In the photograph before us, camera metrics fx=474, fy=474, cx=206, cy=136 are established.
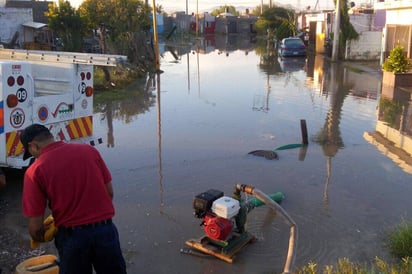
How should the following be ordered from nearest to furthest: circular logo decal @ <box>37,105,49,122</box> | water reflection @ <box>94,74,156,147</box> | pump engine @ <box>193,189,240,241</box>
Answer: pump engine @ <box>193,189,240,241</box>, circular logo decal @ <box>37,105,49,122</box>, water reflection @ <box>94,74,156,147</box>

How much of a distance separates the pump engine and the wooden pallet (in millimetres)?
78

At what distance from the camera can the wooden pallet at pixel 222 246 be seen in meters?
5.08

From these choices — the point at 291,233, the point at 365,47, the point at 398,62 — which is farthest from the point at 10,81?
the point at 365,47

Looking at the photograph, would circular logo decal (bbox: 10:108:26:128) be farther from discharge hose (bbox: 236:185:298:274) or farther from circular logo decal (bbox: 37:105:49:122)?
discharge hose (bbox: 236:185:298:274)

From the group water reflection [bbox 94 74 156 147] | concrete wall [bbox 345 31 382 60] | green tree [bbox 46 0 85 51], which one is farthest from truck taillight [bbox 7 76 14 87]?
concrete wall [bbox 345 31 382 60]

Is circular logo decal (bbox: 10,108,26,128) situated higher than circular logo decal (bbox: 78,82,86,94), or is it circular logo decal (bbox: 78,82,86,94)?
circular logo decal (bbox: 78,82,86,94)

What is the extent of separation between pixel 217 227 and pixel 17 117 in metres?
3.40

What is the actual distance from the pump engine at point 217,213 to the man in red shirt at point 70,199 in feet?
5.35

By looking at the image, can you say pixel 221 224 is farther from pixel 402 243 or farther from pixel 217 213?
pixel 402 243

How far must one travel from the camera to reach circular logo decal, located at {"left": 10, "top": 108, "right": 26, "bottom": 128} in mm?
6503

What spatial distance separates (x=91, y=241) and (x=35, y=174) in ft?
2.10

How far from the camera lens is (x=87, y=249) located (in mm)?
3475

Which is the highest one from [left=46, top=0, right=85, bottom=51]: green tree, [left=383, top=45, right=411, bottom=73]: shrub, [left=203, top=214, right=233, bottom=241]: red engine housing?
[left=46, top=0, right=85, bottom=51]: green tree

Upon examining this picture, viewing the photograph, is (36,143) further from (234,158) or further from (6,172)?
(234,158)
